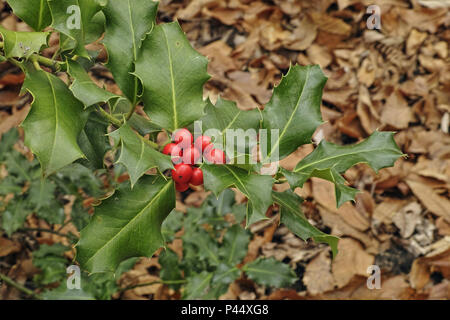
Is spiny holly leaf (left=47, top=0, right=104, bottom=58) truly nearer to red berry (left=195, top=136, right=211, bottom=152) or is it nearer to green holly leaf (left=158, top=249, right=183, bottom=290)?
red berry (left=195, top=136, right=211, bottom=152)

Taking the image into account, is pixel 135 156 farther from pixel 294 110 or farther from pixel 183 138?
pixel 294 110

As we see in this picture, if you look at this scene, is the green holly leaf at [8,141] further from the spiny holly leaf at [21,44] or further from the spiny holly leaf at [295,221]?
the spiny holly leaf at [295,221]

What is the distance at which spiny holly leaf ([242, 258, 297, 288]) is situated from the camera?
159 centimetres

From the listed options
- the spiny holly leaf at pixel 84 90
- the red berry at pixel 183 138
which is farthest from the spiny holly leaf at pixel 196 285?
the spiny holly leaf at pixel 84 90

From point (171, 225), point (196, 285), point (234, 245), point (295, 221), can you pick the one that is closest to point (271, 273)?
point (234, 245)

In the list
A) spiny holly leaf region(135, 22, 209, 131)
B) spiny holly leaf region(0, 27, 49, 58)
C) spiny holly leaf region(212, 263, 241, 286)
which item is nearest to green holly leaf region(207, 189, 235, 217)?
spiny holly leaf region(212, 263, 241, 286)

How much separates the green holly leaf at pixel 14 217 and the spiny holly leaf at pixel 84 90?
37.8 inches

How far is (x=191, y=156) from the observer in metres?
0.87

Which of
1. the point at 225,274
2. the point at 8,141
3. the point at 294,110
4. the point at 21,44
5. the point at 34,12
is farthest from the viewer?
the point at 8,141

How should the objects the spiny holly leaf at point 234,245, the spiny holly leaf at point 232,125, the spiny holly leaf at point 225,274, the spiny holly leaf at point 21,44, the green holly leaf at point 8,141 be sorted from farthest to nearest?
the green holly leaf at point 8,141
the spiny holly leaf at point 234,245
the spiny holly leaf at point 225,274
the spiny holly leaf at point 232,125
the spiny holly leaf at point 21,44

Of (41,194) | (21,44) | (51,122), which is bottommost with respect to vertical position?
(41,194)

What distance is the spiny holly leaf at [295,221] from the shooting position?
890 mm

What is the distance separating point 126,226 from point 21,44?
0.37 metres

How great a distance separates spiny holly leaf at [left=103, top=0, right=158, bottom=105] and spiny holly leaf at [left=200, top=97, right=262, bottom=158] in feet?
0.54
